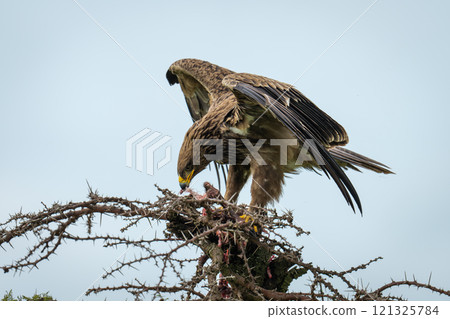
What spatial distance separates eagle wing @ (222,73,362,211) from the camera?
3.66 meters

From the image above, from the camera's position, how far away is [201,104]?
6.16m

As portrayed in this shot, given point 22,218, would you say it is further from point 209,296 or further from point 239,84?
point 239,84

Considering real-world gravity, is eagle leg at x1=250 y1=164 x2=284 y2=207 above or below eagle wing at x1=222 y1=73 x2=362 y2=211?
below

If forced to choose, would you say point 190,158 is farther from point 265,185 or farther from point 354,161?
point 354,161

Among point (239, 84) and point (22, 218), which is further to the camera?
point (239, 84)

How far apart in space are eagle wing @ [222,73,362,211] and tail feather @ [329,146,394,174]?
1.97ft

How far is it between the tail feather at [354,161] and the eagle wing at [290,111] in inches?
23.7

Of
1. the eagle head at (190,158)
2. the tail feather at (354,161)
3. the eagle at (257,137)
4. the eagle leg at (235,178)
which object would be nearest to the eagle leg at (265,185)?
the eagle at (257,137)

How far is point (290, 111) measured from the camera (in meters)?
3.87

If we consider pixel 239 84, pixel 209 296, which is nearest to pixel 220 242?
pixel 209 296

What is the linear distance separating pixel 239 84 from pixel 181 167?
822mm

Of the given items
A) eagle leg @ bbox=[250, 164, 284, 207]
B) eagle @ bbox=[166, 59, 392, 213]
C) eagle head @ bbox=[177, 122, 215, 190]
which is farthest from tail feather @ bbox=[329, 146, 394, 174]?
eagle head @ bbox=[177, 122, 215, 190]

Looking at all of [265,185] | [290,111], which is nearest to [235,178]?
[265,185]

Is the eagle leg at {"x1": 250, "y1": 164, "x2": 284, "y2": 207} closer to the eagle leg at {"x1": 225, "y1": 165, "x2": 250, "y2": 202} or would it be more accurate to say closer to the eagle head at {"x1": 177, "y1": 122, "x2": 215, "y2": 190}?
the eagle leg at {"x1": 225, "y1": 165, "x2": 250, "y2": 202}
